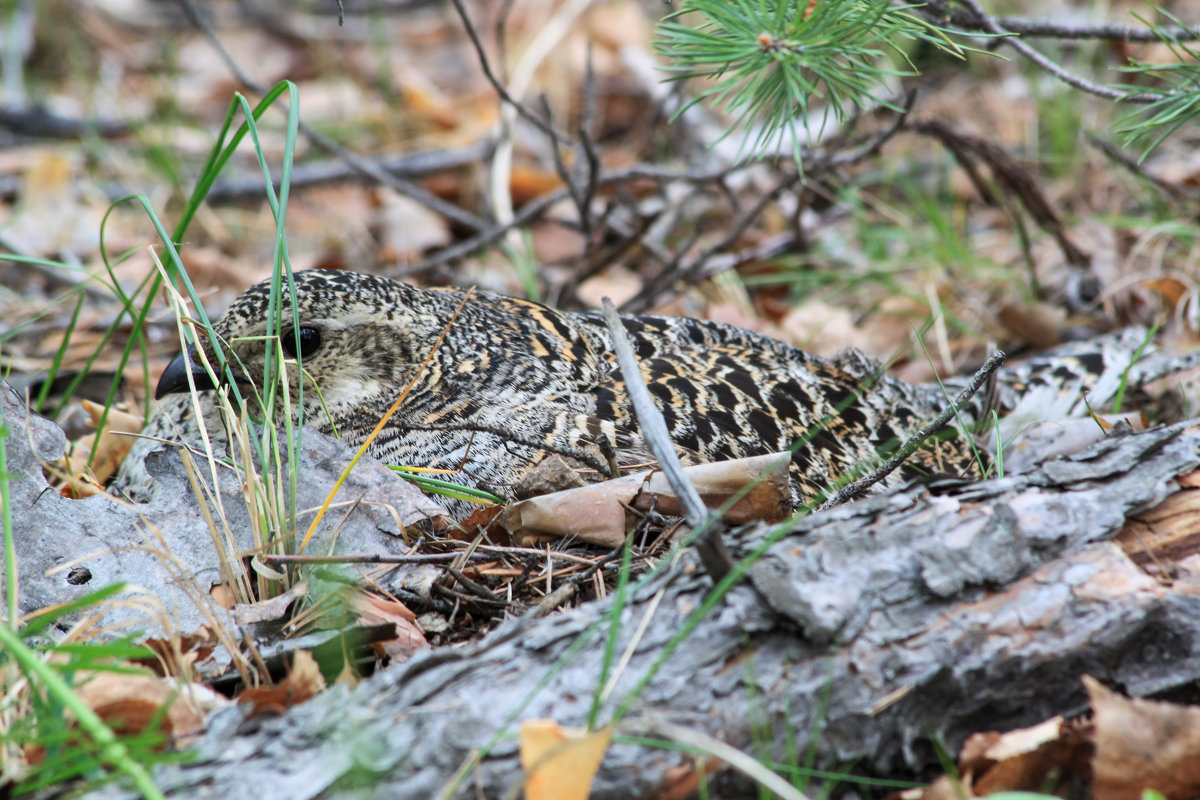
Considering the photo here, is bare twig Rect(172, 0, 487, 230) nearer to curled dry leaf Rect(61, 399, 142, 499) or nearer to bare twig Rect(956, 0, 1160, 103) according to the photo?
curled dry leaf Rect(61, 399, 142, 499)

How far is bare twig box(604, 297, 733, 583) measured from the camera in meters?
1.91

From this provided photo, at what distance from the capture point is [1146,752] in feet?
5.87

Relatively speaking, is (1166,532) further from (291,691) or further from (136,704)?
(136,704)

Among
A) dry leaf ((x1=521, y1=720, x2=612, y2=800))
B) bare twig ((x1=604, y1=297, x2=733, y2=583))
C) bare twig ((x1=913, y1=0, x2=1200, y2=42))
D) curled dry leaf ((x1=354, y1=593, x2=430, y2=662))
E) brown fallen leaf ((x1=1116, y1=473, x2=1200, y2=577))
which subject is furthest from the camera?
bare twig ((x1=913, y1=0, x2=1200, y2=42))

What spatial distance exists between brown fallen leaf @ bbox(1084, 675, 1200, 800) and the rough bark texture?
0.16 metres

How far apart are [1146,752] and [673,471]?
98cm

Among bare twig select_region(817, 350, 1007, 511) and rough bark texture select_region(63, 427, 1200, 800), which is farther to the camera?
bare twig select_region(817, 350, 1007, 511)

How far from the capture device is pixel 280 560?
2422 mm

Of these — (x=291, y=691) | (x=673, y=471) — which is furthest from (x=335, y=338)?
(x=673, y=471)

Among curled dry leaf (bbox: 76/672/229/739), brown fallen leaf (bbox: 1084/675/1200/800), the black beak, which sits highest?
the black beak

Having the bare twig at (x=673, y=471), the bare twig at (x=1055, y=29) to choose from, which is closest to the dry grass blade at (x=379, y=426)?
the bare twig at (x=673, y=471)

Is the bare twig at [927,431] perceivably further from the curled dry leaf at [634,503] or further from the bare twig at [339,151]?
the bare twig at [339,151]

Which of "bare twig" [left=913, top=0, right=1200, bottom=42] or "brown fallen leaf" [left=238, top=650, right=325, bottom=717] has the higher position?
"bare twig" [left=913, top=0, right=1200, bottom=42]

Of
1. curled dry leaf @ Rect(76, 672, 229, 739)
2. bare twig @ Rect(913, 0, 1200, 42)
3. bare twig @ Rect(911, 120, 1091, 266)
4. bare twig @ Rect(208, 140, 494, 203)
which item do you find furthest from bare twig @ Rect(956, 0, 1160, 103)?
bare twig @ Rect(208, 140, 494, 203)
